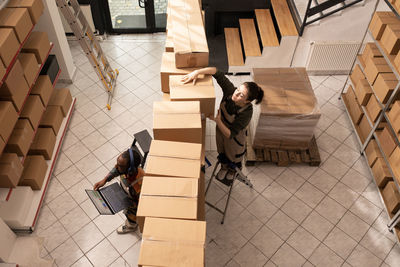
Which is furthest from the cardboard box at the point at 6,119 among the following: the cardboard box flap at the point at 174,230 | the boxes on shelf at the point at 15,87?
the cardboard box flap at the point at 174,230

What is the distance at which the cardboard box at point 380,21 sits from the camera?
4.69 metres

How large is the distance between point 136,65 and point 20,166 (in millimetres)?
3221

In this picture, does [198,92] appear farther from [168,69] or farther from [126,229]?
[126,229]

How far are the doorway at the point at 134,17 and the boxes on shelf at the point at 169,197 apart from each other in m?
5.12

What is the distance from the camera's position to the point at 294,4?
6.36 m

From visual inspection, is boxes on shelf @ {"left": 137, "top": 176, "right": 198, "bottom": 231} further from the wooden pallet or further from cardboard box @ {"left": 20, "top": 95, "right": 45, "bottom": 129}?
cardboard box @ {"left": 20, "top": 95, "right": 45, "bottom": 129}

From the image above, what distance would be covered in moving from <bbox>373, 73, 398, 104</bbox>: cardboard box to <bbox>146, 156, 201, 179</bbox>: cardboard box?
301cm

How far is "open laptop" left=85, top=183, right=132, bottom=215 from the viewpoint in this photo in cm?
356

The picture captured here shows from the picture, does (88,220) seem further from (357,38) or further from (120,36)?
(357,38)

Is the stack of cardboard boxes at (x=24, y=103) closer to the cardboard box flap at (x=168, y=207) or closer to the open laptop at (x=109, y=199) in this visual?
the open laptop at (x=109, y=199)

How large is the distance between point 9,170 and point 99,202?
1195 mm

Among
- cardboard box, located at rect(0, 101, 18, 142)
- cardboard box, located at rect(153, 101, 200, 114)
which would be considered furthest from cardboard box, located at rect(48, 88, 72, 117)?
cardboard box, located at rect(153, 101, 200, 114)

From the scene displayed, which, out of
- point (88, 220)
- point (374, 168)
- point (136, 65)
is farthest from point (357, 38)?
point (88, 220)

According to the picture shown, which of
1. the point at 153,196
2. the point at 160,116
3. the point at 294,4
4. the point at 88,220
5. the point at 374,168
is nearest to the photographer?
the point at 153,196
